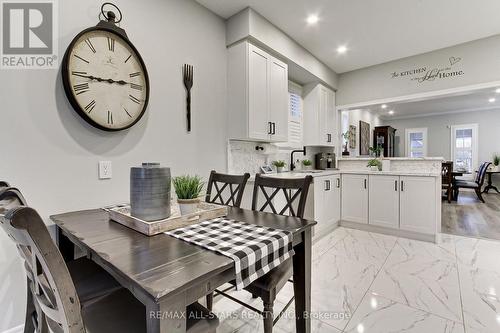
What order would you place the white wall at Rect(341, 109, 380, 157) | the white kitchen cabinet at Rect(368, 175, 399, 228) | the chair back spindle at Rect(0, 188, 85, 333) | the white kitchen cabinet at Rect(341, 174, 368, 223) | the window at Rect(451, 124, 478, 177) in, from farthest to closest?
the window at Rect(451, 124, 478, 177)
the white wall at Rect(341, 109, 380, 157)
the white kitchen cabinet at Rect(341, 174, 368, 223)
the white kitchen cabinet at Rect(368, 175, 399, 228)
the chair back spindle at Rect(0, 188, 85, 333)

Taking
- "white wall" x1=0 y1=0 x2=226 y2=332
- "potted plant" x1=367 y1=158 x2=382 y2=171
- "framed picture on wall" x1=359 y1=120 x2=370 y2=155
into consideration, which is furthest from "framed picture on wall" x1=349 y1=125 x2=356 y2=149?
"white wall" x1=0 y1=0 x2=226 y2=332

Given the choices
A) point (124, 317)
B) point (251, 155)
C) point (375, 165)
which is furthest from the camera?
point (375, 165)

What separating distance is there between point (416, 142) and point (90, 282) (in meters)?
10.5

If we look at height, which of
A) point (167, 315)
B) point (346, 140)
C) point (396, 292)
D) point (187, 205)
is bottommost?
point (396, 292)

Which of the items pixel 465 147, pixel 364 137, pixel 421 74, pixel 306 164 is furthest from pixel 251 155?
pixel 465 147

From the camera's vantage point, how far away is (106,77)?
1.75 meters

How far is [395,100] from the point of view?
13.0ft

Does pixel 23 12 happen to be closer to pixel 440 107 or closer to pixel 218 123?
pixel 218 123

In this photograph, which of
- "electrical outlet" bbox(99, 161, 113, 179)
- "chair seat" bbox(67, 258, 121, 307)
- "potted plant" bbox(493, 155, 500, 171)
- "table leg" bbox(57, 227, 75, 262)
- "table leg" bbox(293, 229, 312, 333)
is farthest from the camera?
"potted plant" bbox(493, 155, 500, 171)

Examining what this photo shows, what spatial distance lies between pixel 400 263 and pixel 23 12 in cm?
382

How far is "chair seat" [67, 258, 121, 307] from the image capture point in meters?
1.08

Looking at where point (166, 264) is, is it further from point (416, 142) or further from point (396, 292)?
point (416, 142)

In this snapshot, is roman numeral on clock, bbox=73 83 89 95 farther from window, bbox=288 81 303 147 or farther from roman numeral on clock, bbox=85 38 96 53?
window, bbox=288 81 303 147

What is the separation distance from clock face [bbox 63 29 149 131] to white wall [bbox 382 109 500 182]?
9353mm
